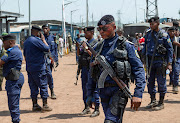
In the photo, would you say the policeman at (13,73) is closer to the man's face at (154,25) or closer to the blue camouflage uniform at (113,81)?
the blue camouflage uniform at (113,81)

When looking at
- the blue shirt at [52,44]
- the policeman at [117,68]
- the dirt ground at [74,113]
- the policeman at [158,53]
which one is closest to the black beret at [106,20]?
the policeman at [117,68]

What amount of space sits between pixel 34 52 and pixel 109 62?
384 cm

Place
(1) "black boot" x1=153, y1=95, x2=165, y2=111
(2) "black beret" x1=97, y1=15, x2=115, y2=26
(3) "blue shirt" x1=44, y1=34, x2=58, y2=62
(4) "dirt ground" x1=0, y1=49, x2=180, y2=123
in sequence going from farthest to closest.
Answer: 1. (3) "blue shirt" x1=44, y1=34, x2=58, y2=62
2. (1) "black boot" x1=153, y1=95, x2=165, y2=111
3. (4) "dirt ground" x1=0, y1=49, x2=180, y2=123
4. (2) "black beret" x1=97, y1=15, x2=115, y2=26

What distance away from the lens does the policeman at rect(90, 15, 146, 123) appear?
12.9ft

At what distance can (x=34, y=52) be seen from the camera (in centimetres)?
748

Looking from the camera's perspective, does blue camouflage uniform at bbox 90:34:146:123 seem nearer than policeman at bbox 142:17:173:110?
Yes

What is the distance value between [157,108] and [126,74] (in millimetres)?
3892

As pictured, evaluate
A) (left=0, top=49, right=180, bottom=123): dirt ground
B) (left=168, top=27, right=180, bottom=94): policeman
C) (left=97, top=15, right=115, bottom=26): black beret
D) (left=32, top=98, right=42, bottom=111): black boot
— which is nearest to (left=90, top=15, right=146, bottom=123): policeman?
(left=97, top=15, right=115, bottom=26): black beret

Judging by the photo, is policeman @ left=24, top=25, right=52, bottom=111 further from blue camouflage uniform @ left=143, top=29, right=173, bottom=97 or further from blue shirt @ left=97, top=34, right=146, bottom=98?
blue shirt @ left=97, top=34, right=146, bottom=98

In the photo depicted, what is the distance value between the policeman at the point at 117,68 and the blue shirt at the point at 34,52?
3486 millimetres

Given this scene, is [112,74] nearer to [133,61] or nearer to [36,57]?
[133,61]

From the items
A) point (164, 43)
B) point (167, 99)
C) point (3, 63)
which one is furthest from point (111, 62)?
point (167, 99)

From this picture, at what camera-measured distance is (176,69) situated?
389 inches

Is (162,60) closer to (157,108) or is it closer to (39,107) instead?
(157,108)
